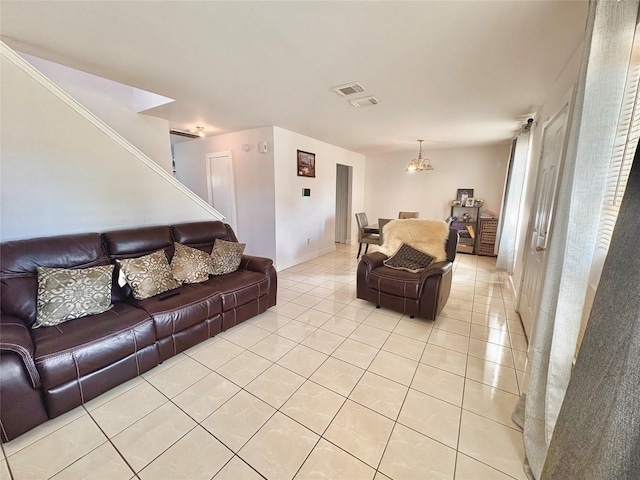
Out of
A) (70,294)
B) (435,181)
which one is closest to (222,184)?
(70,294)

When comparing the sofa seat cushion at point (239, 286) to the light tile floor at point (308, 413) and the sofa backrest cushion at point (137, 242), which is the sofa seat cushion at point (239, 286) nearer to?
the light tile floor at point (308, 413)

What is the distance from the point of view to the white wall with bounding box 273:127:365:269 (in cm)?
429

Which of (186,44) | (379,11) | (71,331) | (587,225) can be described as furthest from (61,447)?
(379,11)

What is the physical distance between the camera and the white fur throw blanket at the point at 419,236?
3087 mm

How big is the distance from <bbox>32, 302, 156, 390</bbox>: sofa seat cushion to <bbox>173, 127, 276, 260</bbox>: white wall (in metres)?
2.62

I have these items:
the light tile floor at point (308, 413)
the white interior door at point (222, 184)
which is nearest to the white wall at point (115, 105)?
the white interior door at point (222, 184)

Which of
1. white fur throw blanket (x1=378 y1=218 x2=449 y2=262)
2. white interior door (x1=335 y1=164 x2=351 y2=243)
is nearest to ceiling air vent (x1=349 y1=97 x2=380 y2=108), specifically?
white fur throw blanket (x1=378 y1=218 x2=449 y2=262)

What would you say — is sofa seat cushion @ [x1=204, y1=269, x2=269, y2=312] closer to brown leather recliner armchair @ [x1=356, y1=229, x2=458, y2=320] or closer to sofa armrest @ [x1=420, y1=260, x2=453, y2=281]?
brown leather recliner armchair @ [x1=356, y1=229, x2=458, y2=320]

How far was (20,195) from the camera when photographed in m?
1.90

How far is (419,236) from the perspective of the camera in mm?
3232

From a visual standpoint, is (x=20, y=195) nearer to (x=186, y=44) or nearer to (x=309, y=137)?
(x=186, y=44)

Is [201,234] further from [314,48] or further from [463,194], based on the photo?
[463,194]

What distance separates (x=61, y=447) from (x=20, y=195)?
1.75 metres

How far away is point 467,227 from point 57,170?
6.56 m
